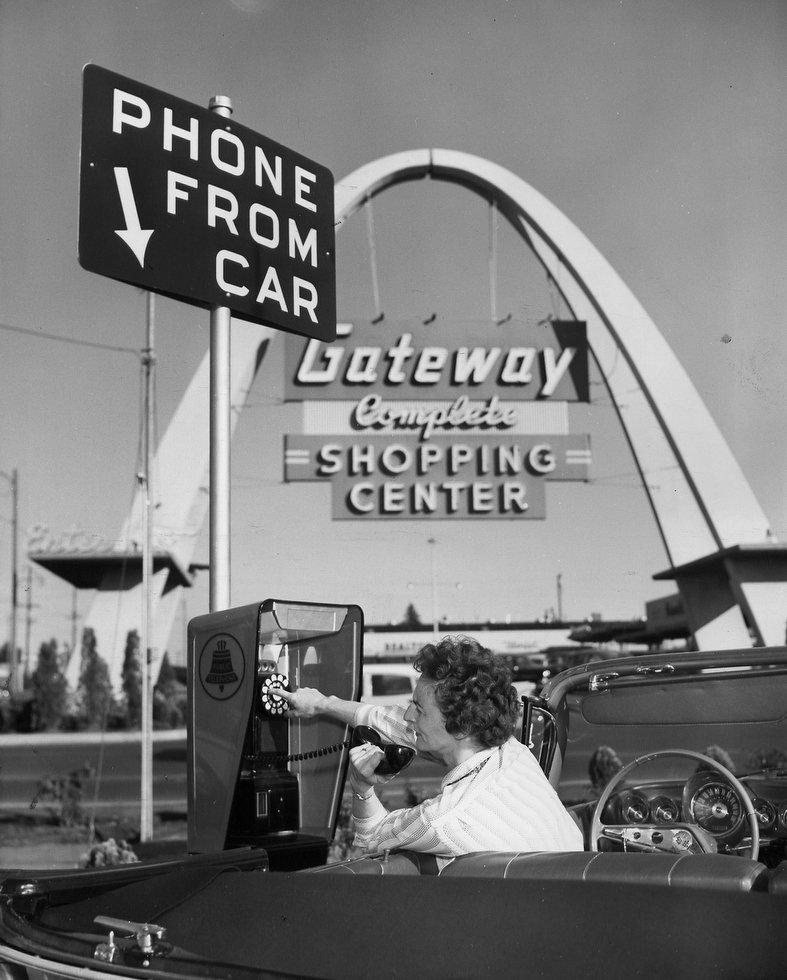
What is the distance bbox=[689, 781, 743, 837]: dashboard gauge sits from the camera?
2.73 m

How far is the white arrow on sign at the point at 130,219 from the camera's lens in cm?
338

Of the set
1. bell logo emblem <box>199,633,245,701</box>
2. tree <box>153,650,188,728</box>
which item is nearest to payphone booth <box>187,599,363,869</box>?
bell logo emblem <box>199,633,245,701</box>

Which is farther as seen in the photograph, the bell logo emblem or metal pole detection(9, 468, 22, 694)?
metal pole detection(9, 468, 22, 694)

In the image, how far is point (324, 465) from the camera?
993 cm

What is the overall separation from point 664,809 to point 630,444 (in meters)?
8.25

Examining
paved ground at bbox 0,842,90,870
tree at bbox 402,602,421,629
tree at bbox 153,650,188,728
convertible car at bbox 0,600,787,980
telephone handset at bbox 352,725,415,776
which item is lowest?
paved ground at bbox 0,842,90,870

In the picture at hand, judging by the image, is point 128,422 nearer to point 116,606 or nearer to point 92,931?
point 116,606

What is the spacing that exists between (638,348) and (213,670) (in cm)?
888

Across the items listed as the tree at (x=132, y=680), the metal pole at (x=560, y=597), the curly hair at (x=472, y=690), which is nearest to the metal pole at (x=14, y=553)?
the tree at (x=132, y=680)

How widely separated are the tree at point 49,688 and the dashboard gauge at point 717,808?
12232mm

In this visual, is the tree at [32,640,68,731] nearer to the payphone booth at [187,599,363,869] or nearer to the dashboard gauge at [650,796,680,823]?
the payphone booth at [187,599,363,869]

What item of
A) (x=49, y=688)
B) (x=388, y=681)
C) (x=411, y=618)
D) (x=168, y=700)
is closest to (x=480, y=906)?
(x=411, y=618)

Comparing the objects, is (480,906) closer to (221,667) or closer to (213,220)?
(221,667)

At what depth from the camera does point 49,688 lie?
14.3 m
